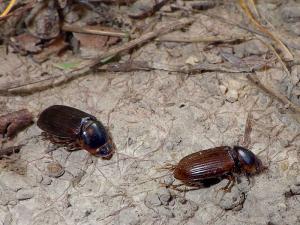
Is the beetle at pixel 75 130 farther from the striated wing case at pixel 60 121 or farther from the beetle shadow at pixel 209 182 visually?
the beetle shadow at pixel 209 182

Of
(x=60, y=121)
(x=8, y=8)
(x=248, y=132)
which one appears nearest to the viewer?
Answer: (x=60, y=121)

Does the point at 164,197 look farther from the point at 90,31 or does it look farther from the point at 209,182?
the point at 90,31

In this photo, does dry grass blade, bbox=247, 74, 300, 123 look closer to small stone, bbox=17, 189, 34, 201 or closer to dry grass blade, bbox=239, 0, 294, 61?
dry grass blade, bbox=239, 0, 294, 61

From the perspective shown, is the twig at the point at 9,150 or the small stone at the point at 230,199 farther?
the twig at the point at 9,150

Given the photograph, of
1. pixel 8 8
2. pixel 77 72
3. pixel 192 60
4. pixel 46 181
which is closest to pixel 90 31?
pixel 77 72

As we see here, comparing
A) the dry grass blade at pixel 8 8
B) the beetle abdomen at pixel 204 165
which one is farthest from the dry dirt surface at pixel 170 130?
the dry grass blade at pixel 8 8

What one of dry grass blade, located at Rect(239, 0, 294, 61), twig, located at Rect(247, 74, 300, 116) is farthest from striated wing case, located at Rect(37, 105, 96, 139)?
dry grass blade, located at Rect(239, 0, 294, 61)
